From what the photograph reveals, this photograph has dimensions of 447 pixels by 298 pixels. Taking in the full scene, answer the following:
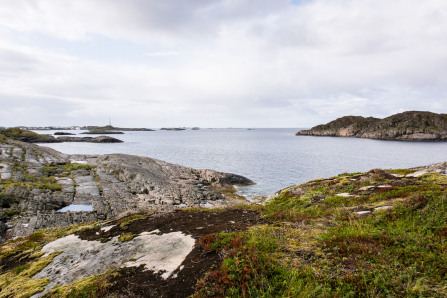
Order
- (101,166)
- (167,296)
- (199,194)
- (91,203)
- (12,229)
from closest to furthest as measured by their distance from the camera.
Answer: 1. (167,296)
2. (12,229)
3. (91,203)
4. (199,194)
5. (101,166)

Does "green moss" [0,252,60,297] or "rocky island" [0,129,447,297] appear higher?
"rocky island" [0,129,447,297]

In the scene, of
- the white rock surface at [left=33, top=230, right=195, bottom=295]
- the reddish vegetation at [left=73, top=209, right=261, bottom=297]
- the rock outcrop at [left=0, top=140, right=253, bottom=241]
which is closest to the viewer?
the reddish vegetation at [left=73, top=209, right=261, bottom=297]

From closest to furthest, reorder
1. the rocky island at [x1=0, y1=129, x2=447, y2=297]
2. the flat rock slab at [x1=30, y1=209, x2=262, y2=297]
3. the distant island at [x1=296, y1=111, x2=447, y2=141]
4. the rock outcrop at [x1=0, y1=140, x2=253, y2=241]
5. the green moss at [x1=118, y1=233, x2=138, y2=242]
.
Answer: the rocky island at [x1=0, y1=129, x2=447, y2=297] < the flat rock slab at [x1=30, y1=209, x2=262, y2=297] < the green moss at [x1=118, y1=233, x2=138, y2=242] < the rock outcrop at [x1=0, y1=140, x2=253, y2=241] < the distant island at [x1=296, y1=111, x2=447, y2=141]

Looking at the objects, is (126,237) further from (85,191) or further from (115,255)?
(85,191)

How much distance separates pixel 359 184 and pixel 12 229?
29858 millimetres

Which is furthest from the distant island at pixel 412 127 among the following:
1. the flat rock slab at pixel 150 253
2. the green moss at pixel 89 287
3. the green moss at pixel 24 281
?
the green moss at pixel 24 281

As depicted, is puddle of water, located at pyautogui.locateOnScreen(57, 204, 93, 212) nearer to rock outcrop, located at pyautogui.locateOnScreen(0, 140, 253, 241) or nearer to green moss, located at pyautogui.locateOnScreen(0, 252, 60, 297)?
rock outcrop, located at pyautogui.locateOnScreen(0, 140, 253, 241)

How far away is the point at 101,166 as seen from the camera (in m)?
43.5

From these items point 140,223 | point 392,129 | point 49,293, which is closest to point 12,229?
point 140,223

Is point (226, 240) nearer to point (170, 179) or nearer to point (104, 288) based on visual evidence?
point (104, 288)

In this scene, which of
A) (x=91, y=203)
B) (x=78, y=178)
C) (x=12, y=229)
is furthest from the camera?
(x=78, y=178)

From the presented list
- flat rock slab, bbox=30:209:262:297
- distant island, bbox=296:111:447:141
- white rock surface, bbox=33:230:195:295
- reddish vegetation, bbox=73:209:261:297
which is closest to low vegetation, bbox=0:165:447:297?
reddish vegetation, bbox=73:209:261:297

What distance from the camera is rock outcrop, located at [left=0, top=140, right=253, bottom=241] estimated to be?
22.3m

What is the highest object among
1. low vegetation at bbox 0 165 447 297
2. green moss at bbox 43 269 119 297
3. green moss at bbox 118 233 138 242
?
low vegetation at bbox 0 165 447 297
